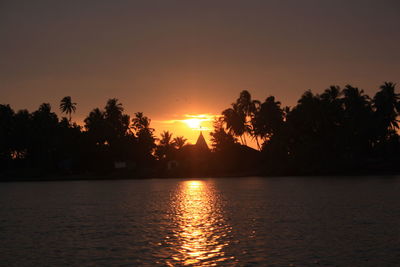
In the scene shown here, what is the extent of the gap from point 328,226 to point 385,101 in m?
66.9

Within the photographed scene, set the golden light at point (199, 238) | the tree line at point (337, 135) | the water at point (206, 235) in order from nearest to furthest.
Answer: the golden light at point (199, 238) < the water at point (206, 235) < the tree line at point (337, 135)

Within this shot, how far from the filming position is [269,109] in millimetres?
94500

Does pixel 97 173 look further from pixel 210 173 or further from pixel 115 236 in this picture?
pixel 115 236

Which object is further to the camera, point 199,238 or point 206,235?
point 206,235

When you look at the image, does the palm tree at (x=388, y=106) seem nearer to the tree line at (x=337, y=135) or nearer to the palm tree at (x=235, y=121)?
the tree line at (x=337, y=135)

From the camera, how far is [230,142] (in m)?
95.2

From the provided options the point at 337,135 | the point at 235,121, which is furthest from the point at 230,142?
the point at 337,135

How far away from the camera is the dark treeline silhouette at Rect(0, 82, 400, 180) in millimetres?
84062

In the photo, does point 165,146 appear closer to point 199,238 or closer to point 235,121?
point 235,121

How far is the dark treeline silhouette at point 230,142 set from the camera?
84062mm

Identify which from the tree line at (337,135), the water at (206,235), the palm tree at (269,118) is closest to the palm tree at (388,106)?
the tree line at (337,135)

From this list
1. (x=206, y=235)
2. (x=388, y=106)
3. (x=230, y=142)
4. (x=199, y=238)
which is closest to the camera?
(x=199, y=238)

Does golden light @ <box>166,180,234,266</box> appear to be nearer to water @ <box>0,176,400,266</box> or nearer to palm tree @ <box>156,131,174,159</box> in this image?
water @ <box>0,176,400,266</box>

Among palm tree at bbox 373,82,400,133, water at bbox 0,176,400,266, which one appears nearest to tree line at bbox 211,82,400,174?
palm tree at bbox 373,82,400,133
